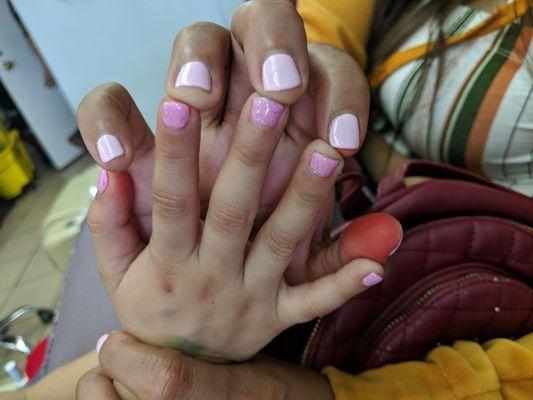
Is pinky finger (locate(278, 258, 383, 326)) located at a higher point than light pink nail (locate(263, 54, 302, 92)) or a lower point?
lower

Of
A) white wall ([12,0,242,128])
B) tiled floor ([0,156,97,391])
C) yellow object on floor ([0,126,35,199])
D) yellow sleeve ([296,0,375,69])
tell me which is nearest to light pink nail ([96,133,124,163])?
yellow sleeve ([296,0,375,69])

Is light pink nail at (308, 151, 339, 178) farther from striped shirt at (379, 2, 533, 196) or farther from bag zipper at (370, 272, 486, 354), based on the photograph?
striped shirt at (379, 2, 533, 196)

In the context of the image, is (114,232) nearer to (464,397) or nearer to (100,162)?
(100,162)

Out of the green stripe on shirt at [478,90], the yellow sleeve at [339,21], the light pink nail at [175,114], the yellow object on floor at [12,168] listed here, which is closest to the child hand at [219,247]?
the light pink nail at [175,114]

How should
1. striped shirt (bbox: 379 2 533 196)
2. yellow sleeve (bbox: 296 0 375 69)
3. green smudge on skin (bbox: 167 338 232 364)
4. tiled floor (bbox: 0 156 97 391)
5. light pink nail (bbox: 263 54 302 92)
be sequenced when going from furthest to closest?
tiled floor (bbox: 0 156 97 391) < yellow sleeve (bbox: 296 0 375 69) < striped shirt (bbox: 379 2 533 196) < green smudge on skin (bbox: 167 338 232 364) < light pink nail (bbox: 263 54 302 92)

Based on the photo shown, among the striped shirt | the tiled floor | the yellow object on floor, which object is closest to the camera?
the striped shirt

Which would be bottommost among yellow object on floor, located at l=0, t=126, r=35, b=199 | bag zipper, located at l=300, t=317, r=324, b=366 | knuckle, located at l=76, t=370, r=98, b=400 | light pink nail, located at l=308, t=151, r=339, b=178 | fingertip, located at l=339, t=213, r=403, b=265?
yellow object on floor, located at l=0, t=126, r=35, b=199

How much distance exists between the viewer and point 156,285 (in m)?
0.34

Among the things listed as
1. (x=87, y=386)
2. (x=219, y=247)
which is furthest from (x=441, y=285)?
(x=87, y=386)

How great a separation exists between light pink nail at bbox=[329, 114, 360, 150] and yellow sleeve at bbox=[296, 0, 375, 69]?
396 mm

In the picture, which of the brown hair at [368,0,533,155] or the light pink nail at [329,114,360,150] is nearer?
the light pink nail at [329,114,360,150]

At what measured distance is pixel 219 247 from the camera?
309 millimetres

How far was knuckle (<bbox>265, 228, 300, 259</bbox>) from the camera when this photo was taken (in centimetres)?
31

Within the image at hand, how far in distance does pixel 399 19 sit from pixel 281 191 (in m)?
0.44
